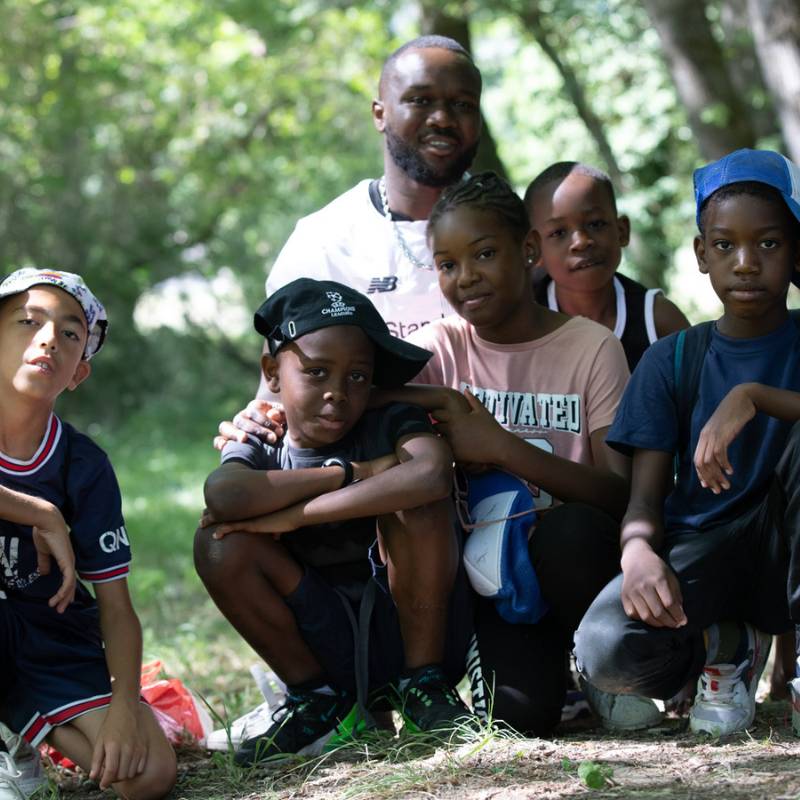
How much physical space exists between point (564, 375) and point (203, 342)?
15214 millimetres

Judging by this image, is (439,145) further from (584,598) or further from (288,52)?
(288,52)

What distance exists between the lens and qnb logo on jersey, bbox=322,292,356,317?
3.40 m

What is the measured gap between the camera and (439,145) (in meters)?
4.29

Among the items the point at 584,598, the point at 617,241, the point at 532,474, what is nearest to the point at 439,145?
the point at 617,241

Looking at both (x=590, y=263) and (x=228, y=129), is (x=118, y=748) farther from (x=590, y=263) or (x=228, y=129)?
(x=228, y=129)

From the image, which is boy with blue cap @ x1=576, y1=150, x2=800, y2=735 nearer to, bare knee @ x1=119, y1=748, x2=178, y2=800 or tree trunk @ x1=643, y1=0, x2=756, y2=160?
bare knee @ x1=119, y1=748, x2=178, y2=800

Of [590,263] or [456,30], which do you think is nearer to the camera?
[590,263]

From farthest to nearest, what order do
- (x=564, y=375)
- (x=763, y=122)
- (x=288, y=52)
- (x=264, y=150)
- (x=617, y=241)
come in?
(x=264, y=150)
(x=288, y=52)
(x=763, y=122)
(x=617, y=241)
(x=564, y=375)

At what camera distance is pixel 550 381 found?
3633 mm

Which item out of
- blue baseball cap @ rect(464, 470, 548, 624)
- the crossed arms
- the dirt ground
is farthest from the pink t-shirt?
the dirt ground

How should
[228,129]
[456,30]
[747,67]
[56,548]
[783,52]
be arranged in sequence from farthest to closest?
1. [228,129]
2. [747,67]
3. [456,30]
4. [783,52]
5. [56,548]

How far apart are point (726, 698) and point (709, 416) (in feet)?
2.57

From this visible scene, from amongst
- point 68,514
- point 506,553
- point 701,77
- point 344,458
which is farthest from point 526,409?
point 701,77

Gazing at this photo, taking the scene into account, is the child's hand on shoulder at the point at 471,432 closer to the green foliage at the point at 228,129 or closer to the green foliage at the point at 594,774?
the green foliage at the point at 594,774
